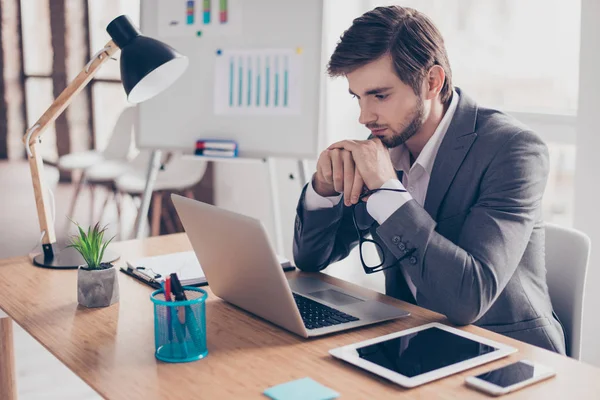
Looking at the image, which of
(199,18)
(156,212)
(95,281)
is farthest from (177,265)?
(156,212)

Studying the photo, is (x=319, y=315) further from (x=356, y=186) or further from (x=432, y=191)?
(x=432, y=191)

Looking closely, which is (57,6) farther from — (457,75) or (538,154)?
(538,154)

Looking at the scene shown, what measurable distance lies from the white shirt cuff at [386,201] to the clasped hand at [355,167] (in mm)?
28

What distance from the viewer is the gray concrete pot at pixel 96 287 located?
133 centimetres

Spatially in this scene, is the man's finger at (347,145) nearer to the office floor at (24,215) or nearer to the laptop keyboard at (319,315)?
the laptop keyboard at (319,315)

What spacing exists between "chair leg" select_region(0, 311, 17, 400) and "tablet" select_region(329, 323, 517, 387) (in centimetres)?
83

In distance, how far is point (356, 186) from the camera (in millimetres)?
1416

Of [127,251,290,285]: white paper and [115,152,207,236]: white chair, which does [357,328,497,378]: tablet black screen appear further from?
[115,152,207,236]: white chair

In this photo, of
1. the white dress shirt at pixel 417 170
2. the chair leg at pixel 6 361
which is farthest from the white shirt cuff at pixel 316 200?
the chair leg at pixel 6 361

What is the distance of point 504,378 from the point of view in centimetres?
98

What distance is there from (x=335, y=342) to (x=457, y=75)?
210 centimetres

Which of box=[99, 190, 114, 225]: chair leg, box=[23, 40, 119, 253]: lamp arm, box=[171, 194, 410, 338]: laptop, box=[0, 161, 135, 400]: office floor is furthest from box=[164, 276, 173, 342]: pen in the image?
box=[99, 190, 114, 225]: chair leg

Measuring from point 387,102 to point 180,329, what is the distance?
0.73 metres

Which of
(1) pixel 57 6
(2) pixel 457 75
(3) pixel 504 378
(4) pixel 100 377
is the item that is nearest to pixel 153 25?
(1) pixel 57 6
